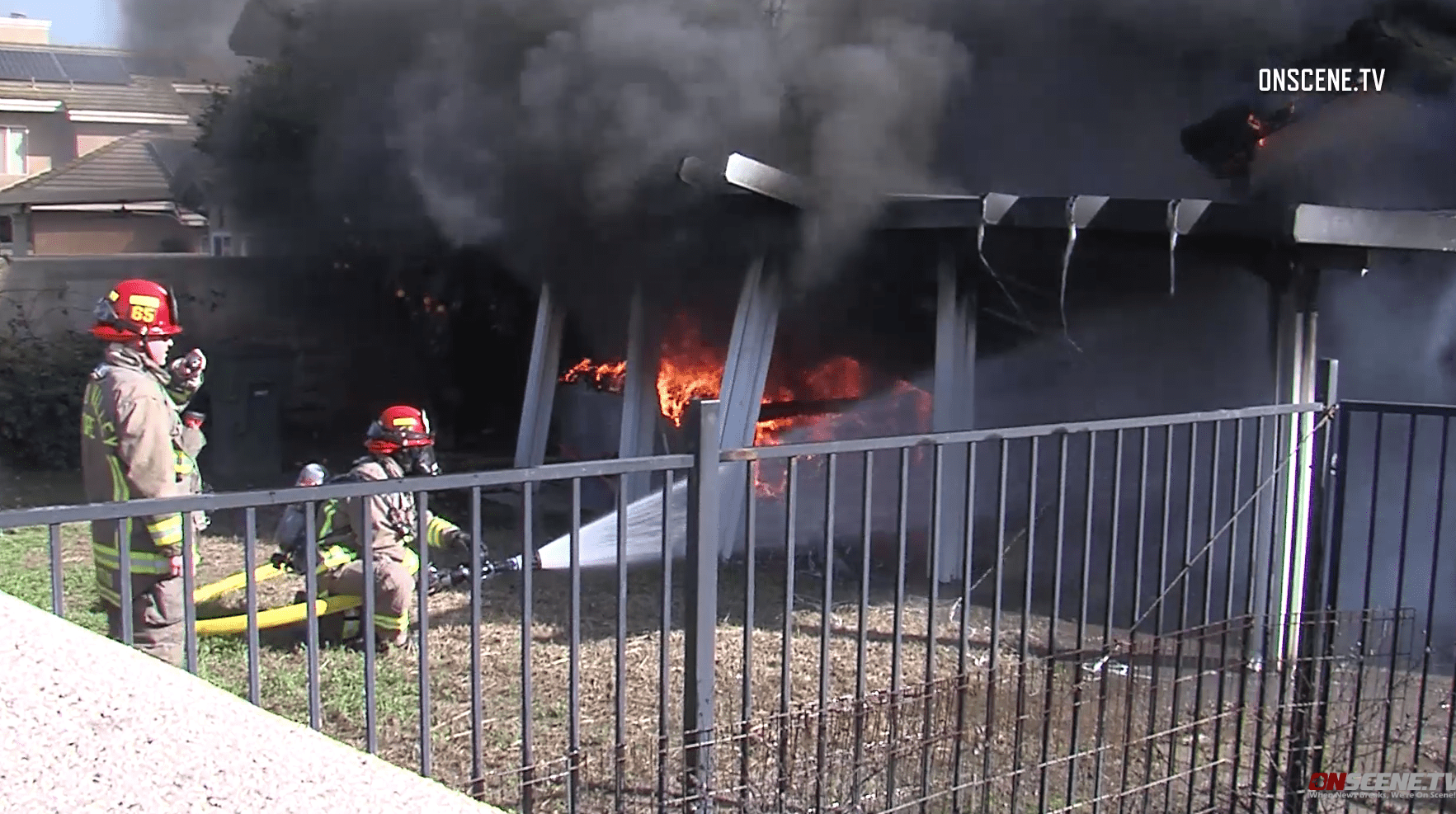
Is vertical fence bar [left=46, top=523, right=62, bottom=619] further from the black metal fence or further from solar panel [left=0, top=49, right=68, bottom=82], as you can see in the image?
solar panel [left=0, top=49, right=68, bottom=82]

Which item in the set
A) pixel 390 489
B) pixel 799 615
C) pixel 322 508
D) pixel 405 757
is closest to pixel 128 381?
pixel 322 508

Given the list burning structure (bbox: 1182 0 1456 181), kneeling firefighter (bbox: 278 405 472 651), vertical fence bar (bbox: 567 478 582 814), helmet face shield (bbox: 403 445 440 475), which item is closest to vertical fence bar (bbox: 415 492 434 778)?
vertical fence bar (bbox: 567 478 582 814)

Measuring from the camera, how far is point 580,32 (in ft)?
30.3

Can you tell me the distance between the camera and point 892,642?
4.73 m

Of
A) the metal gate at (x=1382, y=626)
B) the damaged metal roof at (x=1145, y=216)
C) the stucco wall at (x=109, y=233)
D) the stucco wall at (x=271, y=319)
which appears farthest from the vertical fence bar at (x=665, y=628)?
the stucco wall at (x=109, y=233)

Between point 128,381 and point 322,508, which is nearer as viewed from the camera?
point 128,381

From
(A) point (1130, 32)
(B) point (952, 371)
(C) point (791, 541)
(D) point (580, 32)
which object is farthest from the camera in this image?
(D) point (580, 32)

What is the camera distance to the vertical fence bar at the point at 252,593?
1.99m

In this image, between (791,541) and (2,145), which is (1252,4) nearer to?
(791,541)

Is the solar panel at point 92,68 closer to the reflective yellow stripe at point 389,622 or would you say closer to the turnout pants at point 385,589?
the turnout pants at point 385,589

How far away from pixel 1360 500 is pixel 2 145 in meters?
23.8

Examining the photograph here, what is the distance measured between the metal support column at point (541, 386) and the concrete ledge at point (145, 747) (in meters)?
8.10

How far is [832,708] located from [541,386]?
7502mm

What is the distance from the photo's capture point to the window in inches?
902
